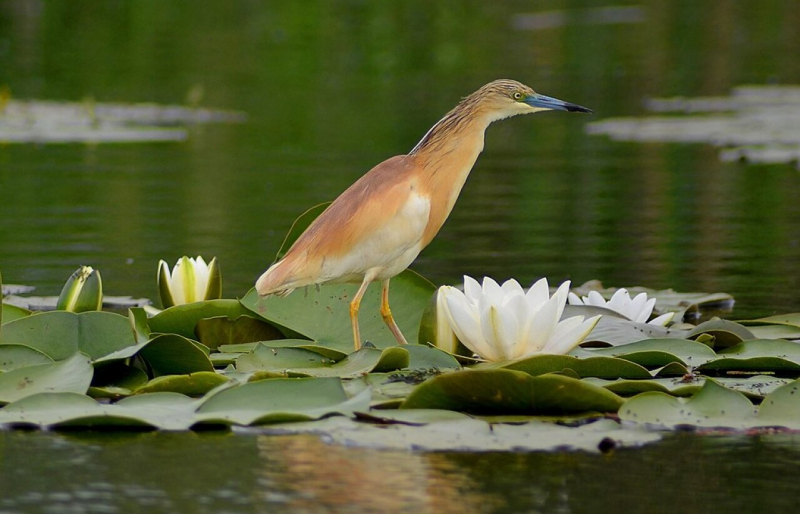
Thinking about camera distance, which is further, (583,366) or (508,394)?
(583,366)

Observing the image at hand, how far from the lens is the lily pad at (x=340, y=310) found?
497cm

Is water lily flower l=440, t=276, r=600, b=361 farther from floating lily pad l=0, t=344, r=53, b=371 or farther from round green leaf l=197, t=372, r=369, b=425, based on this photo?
floating lily pad l=0, t=344, r=53, b=371

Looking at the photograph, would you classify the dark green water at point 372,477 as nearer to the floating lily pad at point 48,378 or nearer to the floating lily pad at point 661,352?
the floating lily pad at point 48,378

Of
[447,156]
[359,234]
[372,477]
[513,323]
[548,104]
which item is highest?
[548,104]

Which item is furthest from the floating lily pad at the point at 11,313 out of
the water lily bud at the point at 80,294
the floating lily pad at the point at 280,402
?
the floating lily pad at the point at 280,402

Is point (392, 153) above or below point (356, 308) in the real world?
above

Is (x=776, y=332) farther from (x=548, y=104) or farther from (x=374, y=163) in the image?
(x=374, y=163)

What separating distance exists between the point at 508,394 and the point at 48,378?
1.34 metres

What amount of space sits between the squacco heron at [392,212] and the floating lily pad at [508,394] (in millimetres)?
1071

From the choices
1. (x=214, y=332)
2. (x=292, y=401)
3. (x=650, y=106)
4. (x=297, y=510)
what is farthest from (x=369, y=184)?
(x=650, y=106)

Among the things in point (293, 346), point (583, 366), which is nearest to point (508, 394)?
point (583, 366)

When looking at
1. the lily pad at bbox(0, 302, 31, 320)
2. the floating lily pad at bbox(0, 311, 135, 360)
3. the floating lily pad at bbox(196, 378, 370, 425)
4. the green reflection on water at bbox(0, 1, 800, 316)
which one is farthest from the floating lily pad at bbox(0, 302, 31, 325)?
the green reflection on water at bbox(0, 1, 800, 316)

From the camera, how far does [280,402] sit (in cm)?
382

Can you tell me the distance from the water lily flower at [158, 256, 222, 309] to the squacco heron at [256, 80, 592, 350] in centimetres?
49
